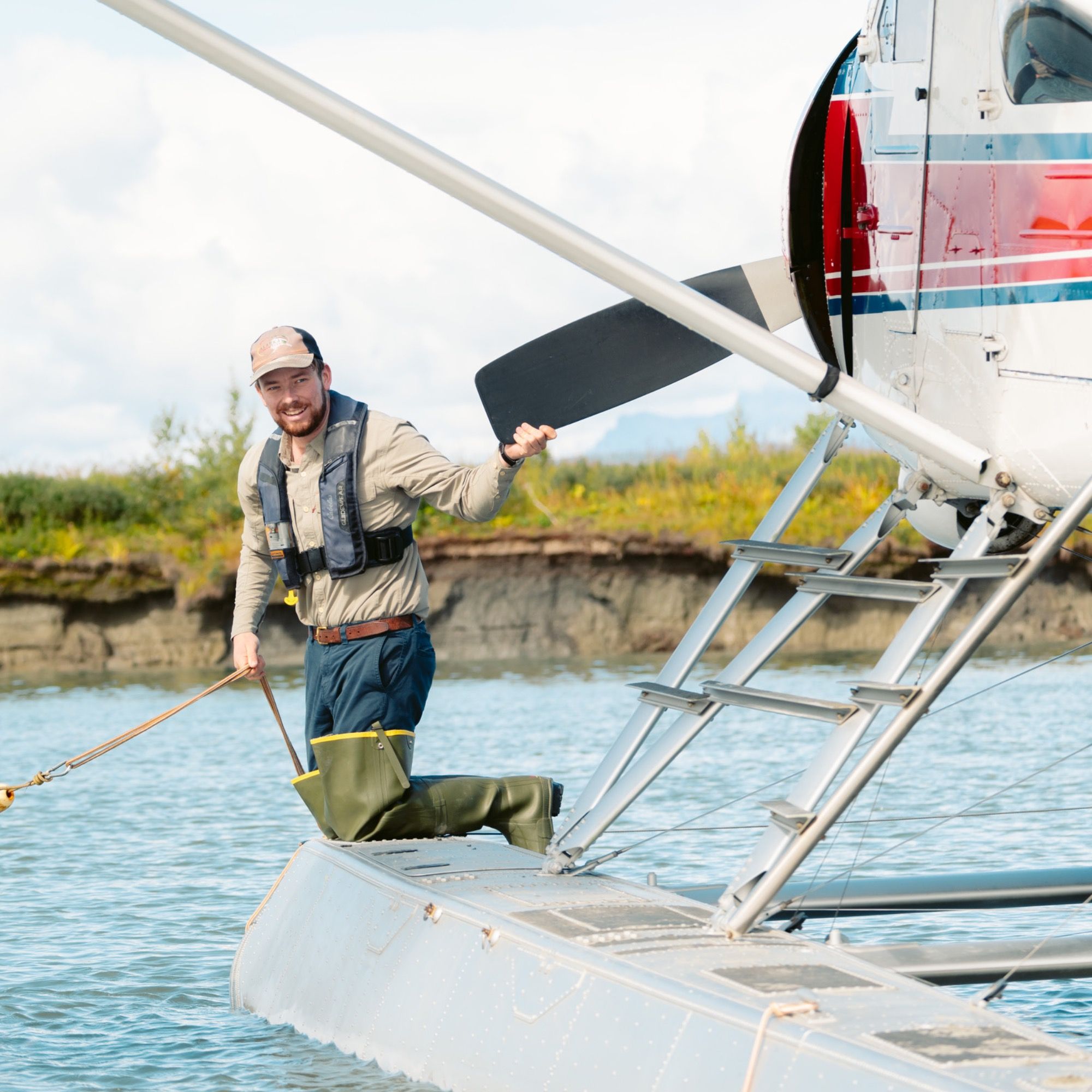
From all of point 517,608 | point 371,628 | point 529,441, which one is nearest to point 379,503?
point 371,628

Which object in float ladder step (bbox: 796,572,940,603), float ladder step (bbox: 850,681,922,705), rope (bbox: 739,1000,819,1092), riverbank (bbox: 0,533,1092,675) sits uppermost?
float ladder step (bbox: 796,572,940,603)

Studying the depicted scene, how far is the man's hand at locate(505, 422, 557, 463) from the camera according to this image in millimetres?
5348

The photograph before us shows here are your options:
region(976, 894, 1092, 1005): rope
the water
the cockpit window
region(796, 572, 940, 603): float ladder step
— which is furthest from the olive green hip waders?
the cockpit window

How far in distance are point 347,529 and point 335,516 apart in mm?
70

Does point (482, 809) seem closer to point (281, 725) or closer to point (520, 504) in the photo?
point (281, 725)

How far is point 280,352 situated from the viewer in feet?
19.9

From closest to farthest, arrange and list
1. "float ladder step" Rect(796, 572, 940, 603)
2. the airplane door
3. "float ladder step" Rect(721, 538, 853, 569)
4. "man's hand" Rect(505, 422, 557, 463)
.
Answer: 1. "float ladder step" Rect(796, 572, 940, 603)
2. the airplane door
3. "man's hand" Rect(505, 422, 557, 463)
4. "float ladder step" Rect(721, 538, 853, 569)

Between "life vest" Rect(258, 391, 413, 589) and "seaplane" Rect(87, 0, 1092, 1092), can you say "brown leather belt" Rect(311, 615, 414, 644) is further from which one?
"seaplane" Rect(87, 0, 1092, 1092)

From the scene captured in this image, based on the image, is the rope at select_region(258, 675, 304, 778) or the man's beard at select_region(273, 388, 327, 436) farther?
the rope at select_region(258, 675, 304, 778)

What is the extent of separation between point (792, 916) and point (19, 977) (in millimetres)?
4047

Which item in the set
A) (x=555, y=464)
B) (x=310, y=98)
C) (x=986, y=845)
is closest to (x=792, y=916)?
(x=310, y=98)

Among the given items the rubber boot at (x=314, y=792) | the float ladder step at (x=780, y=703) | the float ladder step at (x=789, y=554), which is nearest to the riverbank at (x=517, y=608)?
the rubber boot at (x=314, y=792)

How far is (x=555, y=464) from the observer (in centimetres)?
3659

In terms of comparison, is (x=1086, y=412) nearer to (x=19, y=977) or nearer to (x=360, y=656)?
(x=360, y=656)
